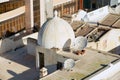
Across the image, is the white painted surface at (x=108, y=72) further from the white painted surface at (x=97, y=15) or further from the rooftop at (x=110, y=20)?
the white painted surface at (x=97, y=15)

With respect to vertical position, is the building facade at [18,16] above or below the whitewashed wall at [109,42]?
above

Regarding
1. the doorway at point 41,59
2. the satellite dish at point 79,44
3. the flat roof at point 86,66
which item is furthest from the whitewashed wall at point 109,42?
the doorway at point 41,59

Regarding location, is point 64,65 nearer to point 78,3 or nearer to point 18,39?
point 18,39

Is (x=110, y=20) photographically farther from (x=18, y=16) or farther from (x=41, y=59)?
(x=41, y=59)

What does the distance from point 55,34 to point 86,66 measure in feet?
15.3

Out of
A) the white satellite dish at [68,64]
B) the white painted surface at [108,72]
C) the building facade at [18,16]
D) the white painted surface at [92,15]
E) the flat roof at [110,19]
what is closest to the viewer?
the white painted surface at [108,72]

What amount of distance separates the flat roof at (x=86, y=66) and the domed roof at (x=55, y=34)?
2.51 metres

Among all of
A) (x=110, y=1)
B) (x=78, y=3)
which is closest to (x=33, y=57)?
(x=78, y=3)

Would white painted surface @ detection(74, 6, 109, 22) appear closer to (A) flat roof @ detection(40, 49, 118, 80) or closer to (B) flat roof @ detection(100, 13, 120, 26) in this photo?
(B) flat roof @ detection(100, 13, 120, 26)

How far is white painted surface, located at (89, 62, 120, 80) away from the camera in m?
31.9

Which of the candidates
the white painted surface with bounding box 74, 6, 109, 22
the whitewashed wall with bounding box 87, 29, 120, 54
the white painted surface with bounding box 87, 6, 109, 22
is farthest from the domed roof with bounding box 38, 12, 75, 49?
the white painted surface with bounding box 87, 6, 109, 22

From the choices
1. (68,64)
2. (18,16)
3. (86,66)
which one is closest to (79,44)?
(86,66)

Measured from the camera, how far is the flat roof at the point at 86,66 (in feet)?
105

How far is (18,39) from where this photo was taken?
43.2 meters
